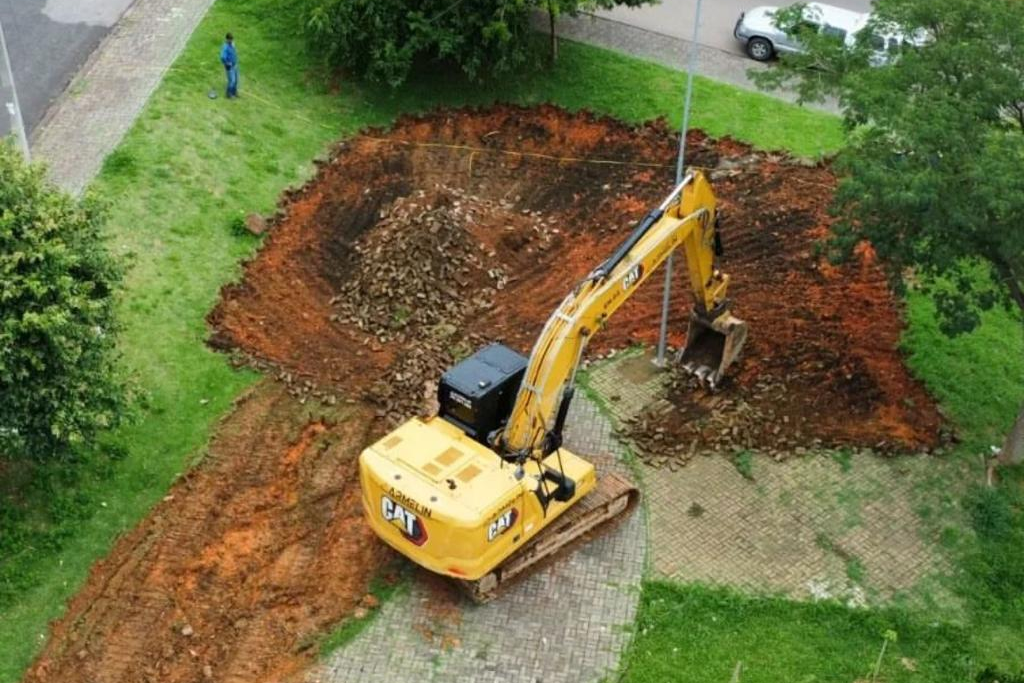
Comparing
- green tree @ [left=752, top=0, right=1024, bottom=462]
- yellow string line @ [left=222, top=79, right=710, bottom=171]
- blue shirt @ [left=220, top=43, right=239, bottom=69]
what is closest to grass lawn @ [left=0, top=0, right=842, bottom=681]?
yellow string line @ [left=222, top=79, right=710, bottom=171]

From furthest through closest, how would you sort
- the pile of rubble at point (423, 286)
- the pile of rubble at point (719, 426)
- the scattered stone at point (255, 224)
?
the scattered stone at point (255, 224) → the pile of rubble at point (423, 286) → the pile of rubble at point (719, 426)

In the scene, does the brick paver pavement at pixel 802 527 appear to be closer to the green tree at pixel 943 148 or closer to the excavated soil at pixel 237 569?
the green tree at pixel 943 148

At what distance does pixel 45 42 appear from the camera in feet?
96.4

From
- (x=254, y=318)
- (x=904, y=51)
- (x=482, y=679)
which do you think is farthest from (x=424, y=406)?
(x=904, y=51)

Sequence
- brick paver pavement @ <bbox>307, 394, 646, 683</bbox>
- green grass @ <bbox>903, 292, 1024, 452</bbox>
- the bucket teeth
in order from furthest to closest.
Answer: the bucket teeth
green grass @ <bbox>903, 292, 1024, 452</bbox>
brick paver pavement @ <bbox>307, 394, 646, 683</bbox>

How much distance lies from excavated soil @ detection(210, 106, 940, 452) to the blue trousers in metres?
3.03

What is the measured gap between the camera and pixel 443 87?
97.8 ft

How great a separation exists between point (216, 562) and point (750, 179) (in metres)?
15.0

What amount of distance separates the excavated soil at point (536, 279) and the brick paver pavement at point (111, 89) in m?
4.40

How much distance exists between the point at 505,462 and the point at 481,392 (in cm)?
107

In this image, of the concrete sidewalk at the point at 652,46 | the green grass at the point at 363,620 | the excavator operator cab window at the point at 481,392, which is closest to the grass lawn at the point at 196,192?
the concrete sidewalk at the point at 652,46

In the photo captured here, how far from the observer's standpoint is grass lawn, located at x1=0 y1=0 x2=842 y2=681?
18453 mm

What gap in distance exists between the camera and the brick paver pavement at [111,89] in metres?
25.6

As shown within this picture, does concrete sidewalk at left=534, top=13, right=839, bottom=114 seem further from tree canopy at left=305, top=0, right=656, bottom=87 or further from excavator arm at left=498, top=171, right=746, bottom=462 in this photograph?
excavator arm at left=498, top=171, right=746, bottom=462
